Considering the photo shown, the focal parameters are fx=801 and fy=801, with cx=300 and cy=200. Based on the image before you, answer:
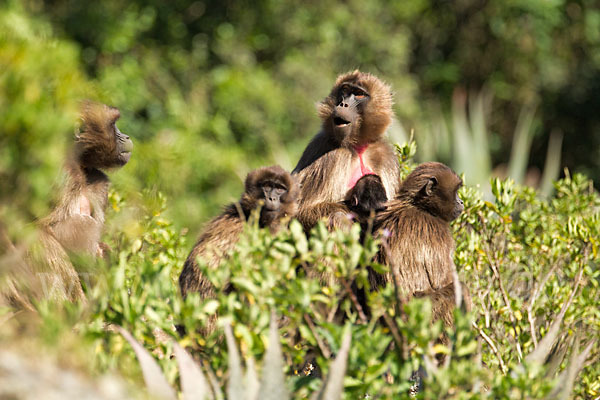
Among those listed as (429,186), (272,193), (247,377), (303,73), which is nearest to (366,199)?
(429,186)

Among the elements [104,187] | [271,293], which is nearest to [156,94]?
[104,187]

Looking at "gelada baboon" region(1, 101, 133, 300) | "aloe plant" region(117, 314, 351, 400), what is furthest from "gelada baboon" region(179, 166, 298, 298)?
"aloe plant" region(117, 314, 351, 400)

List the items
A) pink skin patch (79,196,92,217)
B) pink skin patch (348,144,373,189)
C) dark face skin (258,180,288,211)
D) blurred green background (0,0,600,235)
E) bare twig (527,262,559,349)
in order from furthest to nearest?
blurred green background (0,0,600,235) < pink skin patch (348,144,373,189) < pink skin patch (79,196,92,217) < dark face skin (258,180,288,211) < bare twig (527,262,559,349)

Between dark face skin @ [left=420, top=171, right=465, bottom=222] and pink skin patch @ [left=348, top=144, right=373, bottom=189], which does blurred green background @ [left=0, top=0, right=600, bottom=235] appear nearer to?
pink skin patch @ [left=348, top=144, right=373, bottom=189]

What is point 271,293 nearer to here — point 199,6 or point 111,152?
point 111,152

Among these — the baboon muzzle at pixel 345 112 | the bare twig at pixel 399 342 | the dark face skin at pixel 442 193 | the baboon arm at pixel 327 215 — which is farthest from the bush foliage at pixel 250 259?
the baboon muzzle at pixel 345 112

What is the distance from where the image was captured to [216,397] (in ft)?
9.68

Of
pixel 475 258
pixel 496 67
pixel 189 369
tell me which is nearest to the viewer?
pixel 189 369

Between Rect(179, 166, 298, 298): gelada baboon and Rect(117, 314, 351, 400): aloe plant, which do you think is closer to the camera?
Rect(117, 314, 351, 400): aloe plant

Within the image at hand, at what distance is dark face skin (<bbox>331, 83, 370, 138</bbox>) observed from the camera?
533 centimetres

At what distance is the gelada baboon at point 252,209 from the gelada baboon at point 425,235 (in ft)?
1.93

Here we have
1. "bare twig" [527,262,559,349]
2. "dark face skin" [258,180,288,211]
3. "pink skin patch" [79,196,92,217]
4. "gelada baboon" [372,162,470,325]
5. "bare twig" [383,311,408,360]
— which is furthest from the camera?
"pink skin patch" [79,196,92,217]

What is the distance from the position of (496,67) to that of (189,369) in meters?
16.4

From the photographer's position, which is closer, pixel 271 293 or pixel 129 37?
pixel 271 293
